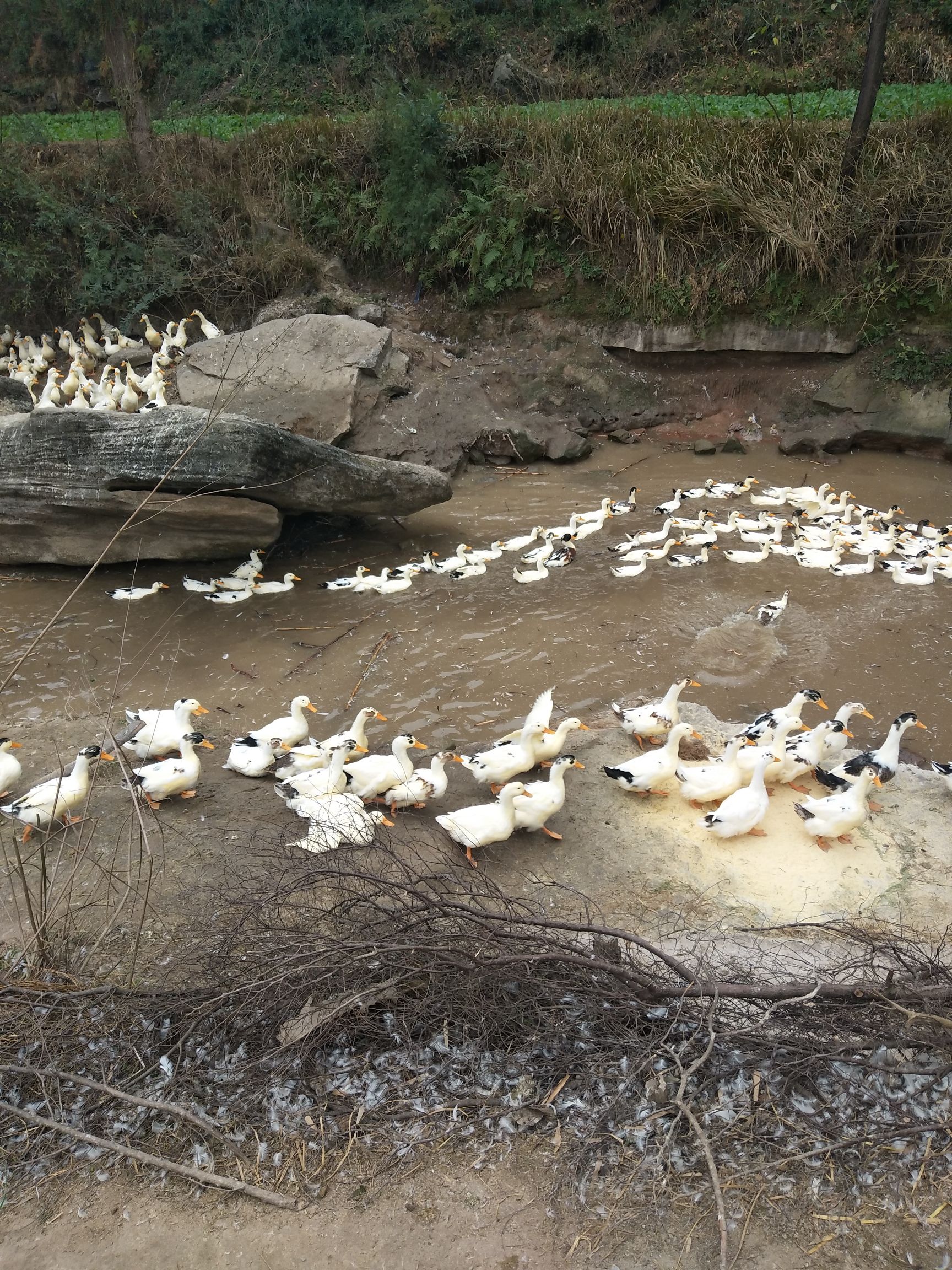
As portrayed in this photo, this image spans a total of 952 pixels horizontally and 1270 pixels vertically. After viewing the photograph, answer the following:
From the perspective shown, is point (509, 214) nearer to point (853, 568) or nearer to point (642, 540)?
point (642, 540)

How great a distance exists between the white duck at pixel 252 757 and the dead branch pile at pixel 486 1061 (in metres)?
2.10

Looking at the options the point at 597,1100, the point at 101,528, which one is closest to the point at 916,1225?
the point at 597,1100

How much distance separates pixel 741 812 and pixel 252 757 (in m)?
3.15

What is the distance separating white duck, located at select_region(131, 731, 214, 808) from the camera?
17.0 feet

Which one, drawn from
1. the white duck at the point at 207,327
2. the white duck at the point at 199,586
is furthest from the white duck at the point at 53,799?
the white duck at the point at 207,327

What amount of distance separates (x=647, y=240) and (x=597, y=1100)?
1168cm

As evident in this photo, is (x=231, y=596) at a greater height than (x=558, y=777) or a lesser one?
lesser

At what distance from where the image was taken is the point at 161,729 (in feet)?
18.9

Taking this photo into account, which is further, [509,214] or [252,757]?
[509,214]

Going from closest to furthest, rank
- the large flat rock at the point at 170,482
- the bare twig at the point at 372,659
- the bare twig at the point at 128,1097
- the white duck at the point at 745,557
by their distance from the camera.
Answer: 1. the bare twig at the point at 128,1097
2. the bare twig at the point at 372,659
3. the large flat rock at the point at 170,482
4. the white duck at the point at 745,557

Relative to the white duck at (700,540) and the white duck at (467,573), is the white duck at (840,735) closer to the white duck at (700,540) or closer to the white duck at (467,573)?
the white duck at (700,540)

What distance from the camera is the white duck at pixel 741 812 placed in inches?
189

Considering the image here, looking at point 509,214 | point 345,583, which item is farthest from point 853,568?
point 509,214

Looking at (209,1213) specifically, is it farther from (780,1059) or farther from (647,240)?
(647,240)
